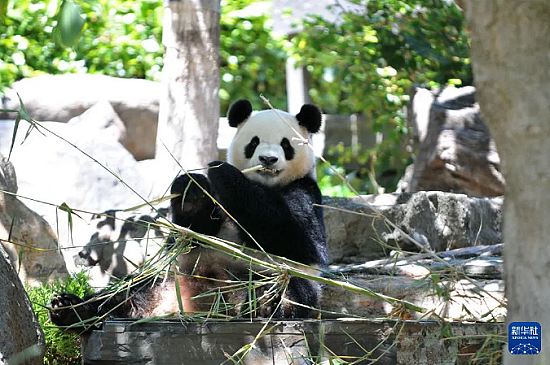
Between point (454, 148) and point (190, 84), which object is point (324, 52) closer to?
point (454, 148)

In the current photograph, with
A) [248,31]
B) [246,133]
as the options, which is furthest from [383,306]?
[248,31]

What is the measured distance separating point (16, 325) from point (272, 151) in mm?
1665

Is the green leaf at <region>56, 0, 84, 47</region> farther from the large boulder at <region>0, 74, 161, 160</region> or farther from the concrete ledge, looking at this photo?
the large boulder at <region>0, 74, 161, 160</region>

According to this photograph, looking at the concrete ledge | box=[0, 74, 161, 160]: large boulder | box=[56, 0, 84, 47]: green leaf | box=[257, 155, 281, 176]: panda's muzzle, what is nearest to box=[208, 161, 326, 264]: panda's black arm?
box=[257, 155, 281, 176]: panda's muzzle

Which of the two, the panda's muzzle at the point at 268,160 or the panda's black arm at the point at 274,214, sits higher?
the panda's muzzle at the point at 268,160

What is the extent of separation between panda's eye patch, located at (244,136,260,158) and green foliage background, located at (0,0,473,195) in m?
4.18

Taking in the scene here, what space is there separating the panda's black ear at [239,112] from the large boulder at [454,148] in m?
3.28

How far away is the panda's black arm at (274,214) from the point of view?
362 cm

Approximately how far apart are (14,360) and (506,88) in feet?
6.91

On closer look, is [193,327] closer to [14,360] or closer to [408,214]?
[14,360]

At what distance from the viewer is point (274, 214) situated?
366cm

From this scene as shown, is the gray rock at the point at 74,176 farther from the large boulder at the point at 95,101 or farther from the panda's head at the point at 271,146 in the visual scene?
the panda's head at the point at 271,146

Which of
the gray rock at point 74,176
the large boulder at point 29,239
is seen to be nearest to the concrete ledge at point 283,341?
the large boulder at point 29,239

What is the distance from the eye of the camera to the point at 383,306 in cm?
394
